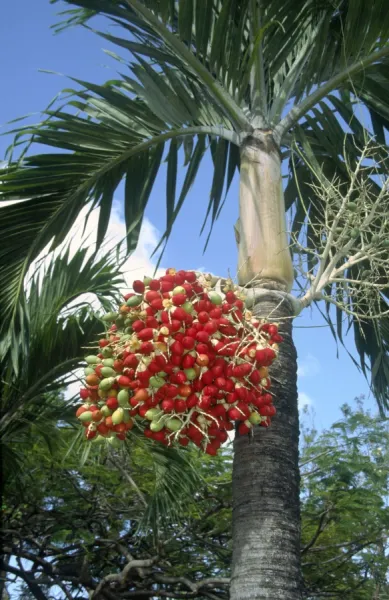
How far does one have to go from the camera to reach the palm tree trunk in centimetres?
227

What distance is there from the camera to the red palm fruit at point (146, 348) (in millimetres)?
2267

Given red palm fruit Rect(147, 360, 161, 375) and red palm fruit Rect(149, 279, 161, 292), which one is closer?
red palm fruit Rect(147, 360, 161, 375)

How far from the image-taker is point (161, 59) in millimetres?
3701

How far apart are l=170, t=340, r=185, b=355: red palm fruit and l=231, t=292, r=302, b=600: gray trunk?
20.1 inches

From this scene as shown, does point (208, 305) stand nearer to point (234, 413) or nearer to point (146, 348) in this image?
point (146, 348)

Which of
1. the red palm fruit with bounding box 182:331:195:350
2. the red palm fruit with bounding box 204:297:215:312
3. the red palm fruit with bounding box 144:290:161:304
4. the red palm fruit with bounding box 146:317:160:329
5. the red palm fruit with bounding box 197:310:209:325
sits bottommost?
the red palm fruit with bounding box 182:331:195:350

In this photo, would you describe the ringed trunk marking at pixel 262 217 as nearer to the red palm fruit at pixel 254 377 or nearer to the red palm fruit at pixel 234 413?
the red palm fruit at pixel 254 377

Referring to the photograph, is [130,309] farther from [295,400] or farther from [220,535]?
[220,535]

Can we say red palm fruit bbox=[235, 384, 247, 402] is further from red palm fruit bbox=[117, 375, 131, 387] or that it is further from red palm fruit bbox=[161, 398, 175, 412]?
red palm fruit bbox=[117, 375, 131, 387]

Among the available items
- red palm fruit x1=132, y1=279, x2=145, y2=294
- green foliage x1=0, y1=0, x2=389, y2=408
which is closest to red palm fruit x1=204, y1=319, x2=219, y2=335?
red palm fruit x1=132, y1=279, x2=145, y2=294

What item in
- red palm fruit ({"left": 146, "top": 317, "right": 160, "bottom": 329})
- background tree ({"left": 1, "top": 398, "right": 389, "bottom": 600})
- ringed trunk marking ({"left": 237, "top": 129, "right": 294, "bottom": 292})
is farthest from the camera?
background tree ({"left": 1, "top": 398, "right": 389, "bottom": 600})

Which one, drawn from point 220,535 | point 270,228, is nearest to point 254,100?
point 270,228

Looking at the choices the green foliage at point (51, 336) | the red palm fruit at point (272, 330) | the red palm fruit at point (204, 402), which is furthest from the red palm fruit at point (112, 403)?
the green foliage at point (51, 336)

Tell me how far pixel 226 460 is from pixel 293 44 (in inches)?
232
